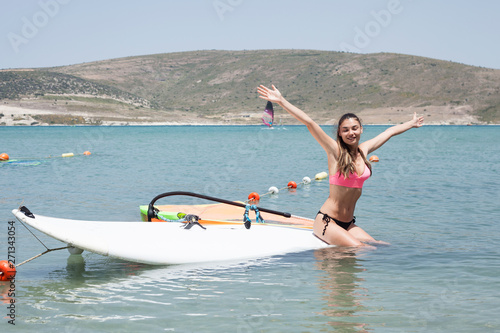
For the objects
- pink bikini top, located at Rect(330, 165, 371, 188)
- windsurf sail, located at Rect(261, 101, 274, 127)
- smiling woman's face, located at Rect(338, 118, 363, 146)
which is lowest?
pink bikini top, located at Rect(330, 165, 371, 188)

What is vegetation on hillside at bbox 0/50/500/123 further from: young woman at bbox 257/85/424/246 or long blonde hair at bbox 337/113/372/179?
long blonde hair at bbox 337/113/372/179

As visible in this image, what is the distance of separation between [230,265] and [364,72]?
144m

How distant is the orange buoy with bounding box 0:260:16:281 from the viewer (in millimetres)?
7434

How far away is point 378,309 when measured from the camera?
6.44 metres

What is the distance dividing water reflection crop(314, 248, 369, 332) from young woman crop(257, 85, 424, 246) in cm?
25

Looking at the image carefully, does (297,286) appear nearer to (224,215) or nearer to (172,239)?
(172,239)

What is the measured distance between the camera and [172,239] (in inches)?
327

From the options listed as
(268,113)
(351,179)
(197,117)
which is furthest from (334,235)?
(197,117)

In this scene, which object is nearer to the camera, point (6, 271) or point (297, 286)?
point (297, 286)

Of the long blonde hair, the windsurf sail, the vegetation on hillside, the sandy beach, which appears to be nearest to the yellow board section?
the long blonde hair

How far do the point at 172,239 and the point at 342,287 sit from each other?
8.47ft

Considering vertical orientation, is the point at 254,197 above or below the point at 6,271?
above

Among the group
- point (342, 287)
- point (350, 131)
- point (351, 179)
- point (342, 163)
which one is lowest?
point (342, 287)

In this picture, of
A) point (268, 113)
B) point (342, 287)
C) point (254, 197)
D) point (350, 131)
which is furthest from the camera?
point (268, 113)
